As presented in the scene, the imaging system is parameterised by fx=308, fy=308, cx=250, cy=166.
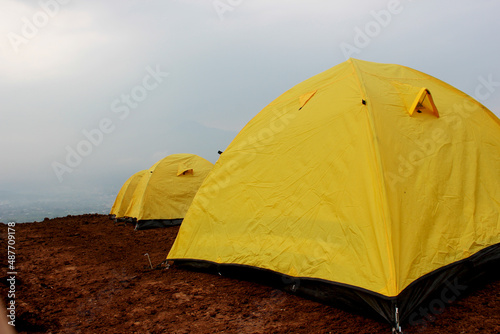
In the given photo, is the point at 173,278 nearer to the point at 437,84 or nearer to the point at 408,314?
the point at 408,314

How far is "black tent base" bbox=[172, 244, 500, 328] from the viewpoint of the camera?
3613 mm

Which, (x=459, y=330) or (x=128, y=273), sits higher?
(x=128, y=273)

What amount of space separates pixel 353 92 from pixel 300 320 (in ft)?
11.7

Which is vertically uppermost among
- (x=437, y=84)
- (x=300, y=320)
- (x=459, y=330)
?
(x=437, y=84)

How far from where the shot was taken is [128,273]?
629cm

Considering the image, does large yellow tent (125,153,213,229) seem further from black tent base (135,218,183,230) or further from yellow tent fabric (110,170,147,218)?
yellow tent fabric (110,170,147,218)

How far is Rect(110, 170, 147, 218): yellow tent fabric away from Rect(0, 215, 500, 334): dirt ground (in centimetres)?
1081

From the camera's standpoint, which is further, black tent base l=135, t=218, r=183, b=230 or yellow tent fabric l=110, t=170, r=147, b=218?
yellow tent fabric l=110, t=170, r=147, b=218

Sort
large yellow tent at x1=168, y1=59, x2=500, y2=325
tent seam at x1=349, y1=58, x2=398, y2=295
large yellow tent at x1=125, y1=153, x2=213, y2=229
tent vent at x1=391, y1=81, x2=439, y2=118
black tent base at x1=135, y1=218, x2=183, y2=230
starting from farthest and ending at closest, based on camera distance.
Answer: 1. large yellow tent at x1=125, y1=153, x2=213, y2=229
2. black tent base at x1=135, y1=218, x2=183, y2=230
3. tent vent at x1=391, y1=81, x2=439, y2=118
4. large yellow tent at x1=168, y1=59, x2=500, y2=325
5. tent seam at x1=349, y1=58, x2=398, y2=295

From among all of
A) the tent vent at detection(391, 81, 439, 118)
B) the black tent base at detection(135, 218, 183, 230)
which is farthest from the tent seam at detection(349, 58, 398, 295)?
the black tent base at detection(135, 218, 183, 230)

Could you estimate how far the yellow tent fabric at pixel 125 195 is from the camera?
17.6 metres

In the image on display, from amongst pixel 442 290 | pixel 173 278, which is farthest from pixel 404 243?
pixel 173 278

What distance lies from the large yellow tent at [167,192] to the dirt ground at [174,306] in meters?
6.30

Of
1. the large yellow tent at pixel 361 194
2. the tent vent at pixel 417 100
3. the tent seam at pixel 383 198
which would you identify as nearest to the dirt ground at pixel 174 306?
the large yellow tent at pixel 361 194
